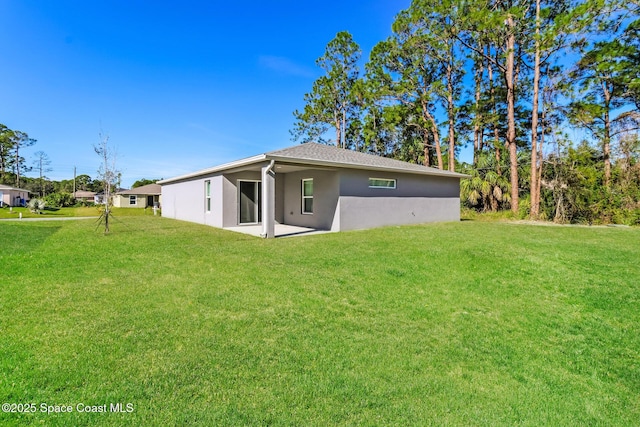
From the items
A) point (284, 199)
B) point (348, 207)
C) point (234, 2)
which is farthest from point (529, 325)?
point (234, 2)

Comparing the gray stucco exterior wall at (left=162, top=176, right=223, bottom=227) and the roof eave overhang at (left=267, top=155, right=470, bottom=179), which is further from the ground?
the roof eave overhang at (left=267, top=155, right=470, bottom=179)

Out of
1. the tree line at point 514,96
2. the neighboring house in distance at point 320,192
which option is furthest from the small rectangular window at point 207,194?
the tree line at point 514,96

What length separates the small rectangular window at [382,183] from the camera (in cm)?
1198

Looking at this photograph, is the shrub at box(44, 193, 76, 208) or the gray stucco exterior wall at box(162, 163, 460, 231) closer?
the gray stucco exterior wall at box(162, 163, 460, 231)

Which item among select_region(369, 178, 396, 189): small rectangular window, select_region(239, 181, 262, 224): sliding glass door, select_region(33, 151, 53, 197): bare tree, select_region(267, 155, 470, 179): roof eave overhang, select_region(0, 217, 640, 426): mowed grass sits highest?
select_region(33, 151, 53, 197): bare tree

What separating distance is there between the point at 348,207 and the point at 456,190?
7344mm

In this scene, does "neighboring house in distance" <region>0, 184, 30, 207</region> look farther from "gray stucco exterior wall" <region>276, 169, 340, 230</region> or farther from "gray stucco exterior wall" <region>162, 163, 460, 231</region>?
"gray stucco exterior wall" <region>276, 169, 340, 230</region>

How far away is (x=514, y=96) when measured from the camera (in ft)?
63.4

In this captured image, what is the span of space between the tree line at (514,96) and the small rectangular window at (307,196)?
446 inches

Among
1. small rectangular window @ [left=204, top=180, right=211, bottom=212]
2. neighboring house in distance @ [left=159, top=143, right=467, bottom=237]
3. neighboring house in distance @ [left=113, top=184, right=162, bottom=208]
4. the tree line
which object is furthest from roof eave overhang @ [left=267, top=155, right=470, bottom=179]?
neighboring house in distance @ [left=113, top=184, right=162, bottom=208]

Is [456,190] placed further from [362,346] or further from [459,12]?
[362,346]

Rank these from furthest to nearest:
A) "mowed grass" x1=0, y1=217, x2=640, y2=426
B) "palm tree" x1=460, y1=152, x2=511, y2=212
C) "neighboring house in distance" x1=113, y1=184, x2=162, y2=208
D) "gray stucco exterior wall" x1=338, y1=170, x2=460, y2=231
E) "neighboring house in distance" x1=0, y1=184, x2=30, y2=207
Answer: "neighboring house in distance" x1=113, y1=184, x2=162, y2=208 → "neighboring house in distance" x1=0, y1=184, x2=30, y2=207 → "palm tree" x1=460, y1=152, x2=511, y2=212 → "gray stucco exterior wall" x1=338, y1=170, x2=460, y2=231 → "mowed grass" x1=0, y1=217, x2=640, y2=426

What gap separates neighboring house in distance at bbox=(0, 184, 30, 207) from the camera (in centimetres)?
3228

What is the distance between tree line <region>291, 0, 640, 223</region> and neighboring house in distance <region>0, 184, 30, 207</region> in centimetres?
3498
